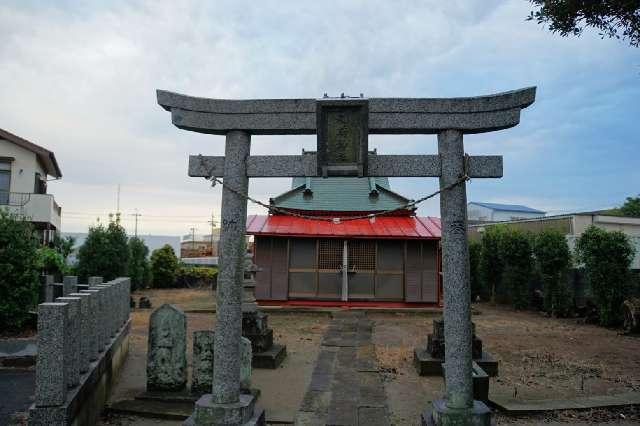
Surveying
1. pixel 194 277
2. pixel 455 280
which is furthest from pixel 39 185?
pixel 455 280

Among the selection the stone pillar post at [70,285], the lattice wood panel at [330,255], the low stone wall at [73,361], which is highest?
the lattice wood panel at [330,255]

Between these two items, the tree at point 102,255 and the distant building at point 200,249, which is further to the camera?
the distant building at point 200,249

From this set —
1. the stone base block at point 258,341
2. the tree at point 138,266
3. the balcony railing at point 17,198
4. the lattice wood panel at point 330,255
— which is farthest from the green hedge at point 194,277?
the stone base block at point 258,341

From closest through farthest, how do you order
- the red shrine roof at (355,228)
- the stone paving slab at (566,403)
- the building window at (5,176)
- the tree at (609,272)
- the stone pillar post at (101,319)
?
the stone paving slab at (566,403), the stone pillar post at (101,319), the tree at (609,272), the red shrine roof at (355,228), the building window at (5,176)

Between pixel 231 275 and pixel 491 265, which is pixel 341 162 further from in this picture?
pixel 491 265

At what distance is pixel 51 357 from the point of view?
5137mm

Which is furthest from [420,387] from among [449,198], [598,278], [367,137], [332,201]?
[332,201]

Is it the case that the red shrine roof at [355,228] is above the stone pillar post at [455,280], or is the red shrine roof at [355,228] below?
above

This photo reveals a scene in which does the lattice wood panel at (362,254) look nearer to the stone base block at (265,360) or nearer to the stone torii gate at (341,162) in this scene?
the stone base block at (265,360)

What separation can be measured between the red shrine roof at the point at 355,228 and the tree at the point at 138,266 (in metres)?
8.59

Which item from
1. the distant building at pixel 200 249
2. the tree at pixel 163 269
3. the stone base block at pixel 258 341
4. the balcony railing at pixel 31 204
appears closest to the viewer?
the stone base block at pixel 258 341

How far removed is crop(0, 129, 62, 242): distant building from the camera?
22.5 metres

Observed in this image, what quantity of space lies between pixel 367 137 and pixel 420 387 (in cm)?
511

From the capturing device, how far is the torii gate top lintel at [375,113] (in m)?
5.68
